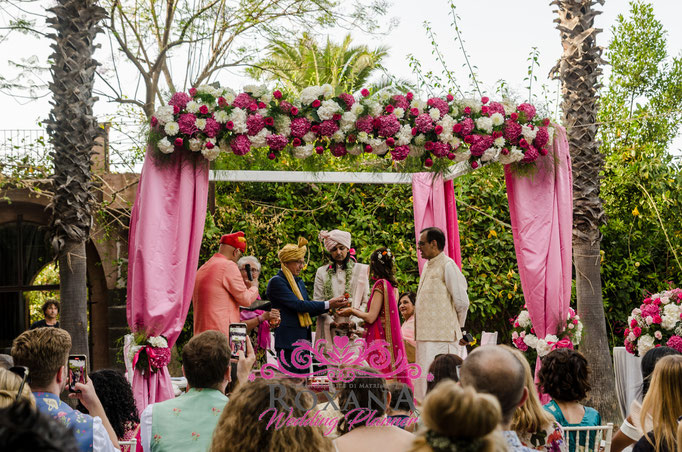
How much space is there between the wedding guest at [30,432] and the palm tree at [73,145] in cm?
515

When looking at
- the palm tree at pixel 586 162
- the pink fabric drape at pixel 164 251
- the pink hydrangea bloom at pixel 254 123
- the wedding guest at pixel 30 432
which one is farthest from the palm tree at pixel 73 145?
the wedding guest at pixel 30 432

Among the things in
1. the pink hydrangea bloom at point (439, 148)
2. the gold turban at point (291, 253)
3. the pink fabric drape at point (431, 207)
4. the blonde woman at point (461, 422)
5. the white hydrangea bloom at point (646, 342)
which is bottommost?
the white hydrangea bloom at point (646, 342)

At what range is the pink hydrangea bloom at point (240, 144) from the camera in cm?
552

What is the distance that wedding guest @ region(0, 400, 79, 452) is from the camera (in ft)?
3.65

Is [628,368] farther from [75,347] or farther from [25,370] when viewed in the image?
[25,370]

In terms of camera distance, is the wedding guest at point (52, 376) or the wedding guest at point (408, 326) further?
the wedding guest at point (408, 326)

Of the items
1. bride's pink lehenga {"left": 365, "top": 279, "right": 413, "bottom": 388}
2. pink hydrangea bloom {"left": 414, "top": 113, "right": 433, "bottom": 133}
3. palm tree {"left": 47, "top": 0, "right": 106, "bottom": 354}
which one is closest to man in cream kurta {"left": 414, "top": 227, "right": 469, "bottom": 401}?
bride's pink lehenga {"left": 365, "top": 279, "right": 413, "bottom": 388}

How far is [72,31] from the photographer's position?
6.19 metres

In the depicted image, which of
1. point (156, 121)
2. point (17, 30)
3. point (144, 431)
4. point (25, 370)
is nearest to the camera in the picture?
point (25, 370)

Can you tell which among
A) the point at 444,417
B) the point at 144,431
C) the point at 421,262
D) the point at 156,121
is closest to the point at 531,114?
the point at 421,262

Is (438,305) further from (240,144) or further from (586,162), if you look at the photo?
(240,144)

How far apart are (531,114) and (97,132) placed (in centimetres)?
386

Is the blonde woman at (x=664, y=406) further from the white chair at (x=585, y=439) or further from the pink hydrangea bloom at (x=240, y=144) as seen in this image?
the pink hydrangea bloom at (x=240, y=144)

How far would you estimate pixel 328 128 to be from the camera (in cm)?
566
